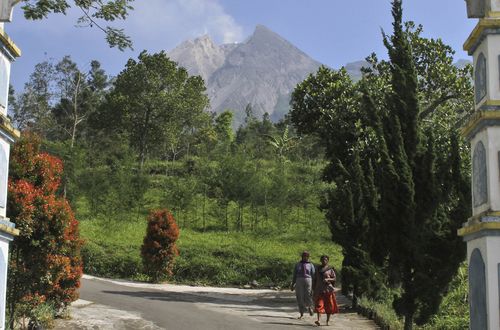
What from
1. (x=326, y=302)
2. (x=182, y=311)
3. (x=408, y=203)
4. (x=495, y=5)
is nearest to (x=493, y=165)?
(x=495, y=5)

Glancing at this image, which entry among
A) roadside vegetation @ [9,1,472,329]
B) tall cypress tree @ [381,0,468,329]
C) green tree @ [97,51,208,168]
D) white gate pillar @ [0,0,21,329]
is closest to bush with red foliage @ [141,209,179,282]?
roadside vegetation @ [9,1,472,329]

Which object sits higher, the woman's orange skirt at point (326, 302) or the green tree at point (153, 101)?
the green tree at point (153, 101)

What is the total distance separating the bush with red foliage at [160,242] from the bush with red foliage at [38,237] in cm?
963

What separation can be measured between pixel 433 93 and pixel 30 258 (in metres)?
14.2

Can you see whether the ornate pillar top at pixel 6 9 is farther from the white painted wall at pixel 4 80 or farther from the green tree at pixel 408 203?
the green tree at pixel 408 203

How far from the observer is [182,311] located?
15.2 meters

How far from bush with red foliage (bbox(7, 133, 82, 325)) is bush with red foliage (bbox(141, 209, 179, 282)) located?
9.63 meters

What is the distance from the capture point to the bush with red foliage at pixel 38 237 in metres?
11.0

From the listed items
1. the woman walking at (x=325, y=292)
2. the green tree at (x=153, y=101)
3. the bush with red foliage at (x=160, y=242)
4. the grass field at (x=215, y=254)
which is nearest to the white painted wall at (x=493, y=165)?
the woman walking at (x=325, y=292)

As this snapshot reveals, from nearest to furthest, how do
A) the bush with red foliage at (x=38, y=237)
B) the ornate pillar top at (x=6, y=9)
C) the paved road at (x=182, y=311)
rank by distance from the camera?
the ornate pillar top at (x=6, y=9), the bush with red foliage at (x=38, y=237), the paved road at (x=182, y=311)

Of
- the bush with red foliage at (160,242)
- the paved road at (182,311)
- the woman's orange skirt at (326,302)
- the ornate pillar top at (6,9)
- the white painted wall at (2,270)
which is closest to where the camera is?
the white painted wall at (2,270)

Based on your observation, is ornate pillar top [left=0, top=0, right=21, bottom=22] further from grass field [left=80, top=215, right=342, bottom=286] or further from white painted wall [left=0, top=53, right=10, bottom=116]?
grass field [left=80, top=215, right=342, bottom=286]

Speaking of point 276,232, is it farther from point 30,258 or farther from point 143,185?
point 30,258

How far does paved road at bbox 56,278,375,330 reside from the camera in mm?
12995
